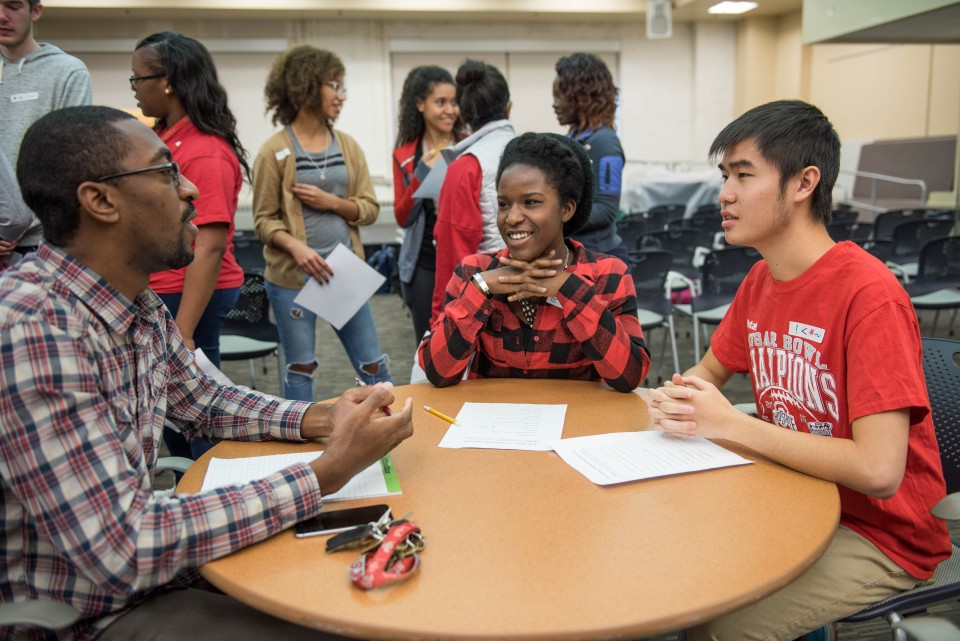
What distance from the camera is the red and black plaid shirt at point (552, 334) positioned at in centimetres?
178

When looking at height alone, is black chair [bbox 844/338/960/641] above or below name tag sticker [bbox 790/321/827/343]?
below

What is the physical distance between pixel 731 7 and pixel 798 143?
11507 millimetres

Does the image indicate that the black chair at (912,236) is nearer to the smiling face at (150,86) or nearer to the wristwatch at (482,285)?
the wristwatch at (482,285)

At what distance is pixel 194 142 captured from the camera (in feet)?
7.55

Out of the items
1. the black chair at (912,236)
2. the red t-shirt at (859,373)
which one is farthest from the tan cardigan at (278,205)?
the black chair at (912,236)

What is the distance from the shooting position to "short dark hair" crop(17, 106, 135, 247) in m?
1.15

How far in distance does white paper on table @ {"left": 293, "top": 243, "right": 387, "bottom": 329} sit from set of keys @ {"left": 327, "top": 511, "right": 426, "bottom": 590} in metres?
1.79

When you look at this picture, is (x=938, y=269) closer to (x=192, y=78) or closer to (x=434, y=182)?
(x=434, y=182)

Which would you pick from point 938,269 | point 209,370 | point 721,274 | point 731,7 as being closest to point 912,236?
point 938,269

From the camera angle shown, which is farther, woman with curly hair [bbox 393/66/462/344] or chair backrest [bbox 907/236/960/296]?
chair backrest [bbox 907/236/960/296]

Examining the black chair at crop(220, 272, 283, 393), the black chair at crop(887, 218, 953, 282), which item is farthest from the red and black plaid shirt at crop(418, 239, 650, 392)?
the black chair at crop(887, 218, 953, 282)

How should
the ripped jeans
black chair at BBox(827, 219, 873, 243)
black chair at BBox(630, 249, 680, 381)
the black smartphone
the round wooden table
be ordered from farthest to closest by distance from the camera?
black chair at BBox(827, 219, 873, 243) < black chair at BBox(630, 249, 680, 381) < the ripped jeans < the black smartphone < the round wooden table

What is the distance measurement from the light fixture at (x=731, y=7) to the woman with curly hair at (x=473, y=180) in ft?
33.0

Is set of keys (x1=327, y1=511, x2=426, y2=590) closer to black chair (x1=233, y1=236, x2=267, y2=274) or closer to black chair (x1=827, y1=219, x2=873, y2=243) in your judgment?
black chair (x1=233, y1=236, x2=267, y2=274)
